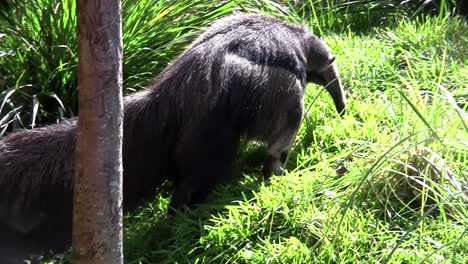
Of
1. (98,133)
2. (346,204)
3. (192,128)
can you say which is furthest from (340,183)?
(98,133)

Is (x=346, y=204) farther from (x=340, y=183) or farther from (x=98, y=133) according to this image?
(x=98, y=133)

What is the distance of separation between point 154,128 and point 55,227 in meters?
Answer: 0.75

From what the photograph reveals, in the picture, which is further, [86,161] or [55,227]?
[55,227]

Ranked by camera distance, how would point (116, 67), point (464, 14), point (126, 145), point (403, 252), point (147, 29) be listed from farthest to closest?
point (464, 14)
point (147, 29)
point (126, 145)
point (403, 252)
point (116, 67)

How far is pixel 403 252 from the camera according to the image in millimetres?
3775

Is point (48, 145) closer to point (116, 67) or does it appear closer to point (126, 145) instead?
point (126, 145)

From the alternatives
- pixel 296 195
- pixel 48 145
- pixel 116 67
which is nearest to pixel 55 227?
pixel 48 145

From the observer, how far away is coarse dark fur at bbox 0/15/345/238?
3.90m

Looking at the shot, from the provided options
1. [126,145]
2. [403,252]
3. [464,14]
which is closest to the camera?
[403,252]

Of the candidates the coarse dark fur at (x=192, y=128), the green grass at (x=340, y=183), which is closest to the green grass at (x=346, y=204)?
the green grass at (x=340, y=183)

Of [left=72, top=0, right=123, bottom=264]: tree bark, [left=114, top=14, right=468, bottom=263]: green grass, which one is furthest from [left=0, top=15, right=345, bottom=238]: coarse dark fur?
[left=72, top=0, right=123, bottom=264]: tree bark

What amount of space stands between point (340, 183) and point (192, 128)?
870 millimetres

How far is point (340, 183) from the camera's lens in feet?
14.4

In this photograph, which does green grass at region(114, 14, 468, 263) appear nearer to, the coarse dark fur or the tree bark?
the coarse dark fur
